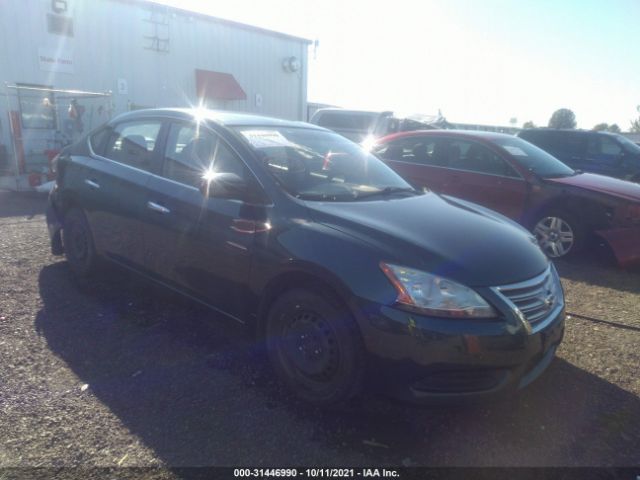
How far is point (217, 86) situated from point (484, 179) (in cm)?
1544

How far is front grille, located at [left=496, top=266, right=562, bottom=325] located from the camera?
2.60 meters

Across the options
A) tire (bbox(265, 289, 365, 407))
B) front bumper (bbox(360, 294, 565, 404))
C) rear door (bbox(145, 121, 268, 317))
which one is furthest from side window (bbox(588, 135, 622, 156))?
tire (bbox(265, 289, 365, 407))

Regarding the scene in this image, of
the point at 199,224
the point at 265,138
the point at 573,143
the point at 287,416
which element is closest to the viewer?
the point at 287,416

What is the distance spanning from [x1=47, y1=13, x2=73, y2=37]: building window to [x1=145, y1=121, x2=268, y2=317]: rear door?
569 inches

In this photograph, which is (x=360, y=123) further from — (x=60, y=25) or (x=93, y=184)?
(x=93, y=184)

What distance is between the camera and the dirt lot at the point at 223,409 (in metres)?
2.48

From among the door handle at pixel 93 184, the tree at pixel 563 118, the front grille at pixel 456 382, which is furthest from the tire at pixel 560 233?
the tree at pixel 563 118

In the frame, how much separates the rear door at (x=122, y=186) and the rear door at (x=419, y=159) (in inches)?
156

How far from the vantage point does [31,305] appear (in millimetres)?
4113

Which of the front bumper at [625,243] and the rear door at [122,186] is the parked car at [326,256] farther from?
the front bumper at [625,243]

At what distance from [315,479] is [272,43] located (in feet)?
72.6

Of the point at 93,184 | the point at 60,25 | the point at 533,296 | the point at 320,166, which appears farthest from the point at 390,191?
the point at 60,25

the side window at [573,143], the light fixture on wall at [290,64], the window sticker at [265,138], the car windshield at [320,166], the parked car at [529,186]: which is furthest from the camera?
the light fixture on wall at [290,64]

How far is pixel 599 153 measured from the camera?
11602 mm
